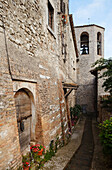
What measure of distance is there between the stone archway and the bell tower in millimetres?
12986

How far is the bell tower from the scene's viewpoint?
15.5 metres

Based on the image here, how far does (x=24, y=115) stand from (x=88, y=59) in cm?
1476

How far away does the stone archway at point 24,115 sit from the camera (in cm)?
297

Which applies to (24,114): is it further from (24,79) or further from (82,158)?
(82,158)

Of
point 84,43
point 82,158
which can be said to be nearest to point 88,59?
point 84,43

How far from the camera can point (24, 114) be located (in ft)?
10.4

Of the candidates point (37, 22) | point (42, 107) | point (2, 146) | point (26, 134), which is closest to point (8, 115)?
point (2, 146)

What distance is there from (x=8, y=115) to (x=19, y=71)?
103 cm

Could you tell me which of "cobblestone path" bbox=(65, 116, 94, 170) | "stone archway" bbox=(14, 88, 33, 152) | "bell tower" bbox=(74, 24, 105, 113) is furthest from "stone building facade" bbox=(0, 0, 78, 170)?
"bell tower" bbox=(74, 24, 105, 113)

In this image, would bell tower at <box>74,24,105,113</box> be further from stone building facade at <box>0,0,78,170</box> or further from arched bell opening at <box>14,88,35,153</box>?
arched bell opening at <box>14,88,35,153</box>

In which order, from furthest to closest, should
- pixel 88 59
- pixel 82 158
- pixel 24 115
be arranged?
pixel 88 59 < pixel 82 158 < pixel 24 115

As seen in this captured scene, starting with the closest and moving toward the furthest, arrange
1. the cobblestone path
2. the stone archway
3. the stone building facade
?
the stone building facade
the stone archway
the cobblestone path

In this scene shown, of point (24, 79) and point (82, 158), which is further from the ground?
point (24, 79)

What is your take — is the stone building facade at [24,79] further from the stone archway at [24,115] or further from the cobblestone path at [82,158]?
the cobblestone path at [82,158]
